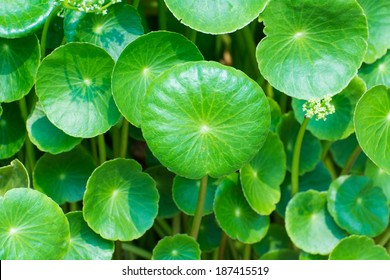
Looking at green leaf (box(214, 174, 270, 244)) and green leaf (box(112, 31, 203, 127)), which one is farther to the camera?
green leaf (box(214, 174, 270, 244))

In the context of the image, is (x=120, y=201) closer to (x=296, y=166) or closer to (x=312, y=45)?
(x=296, y=166)

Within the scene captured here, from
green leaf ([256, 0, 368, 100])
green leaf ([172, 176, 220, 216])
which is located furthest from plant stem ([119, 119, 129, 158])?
green leaf ([256, 0, 368, 100])

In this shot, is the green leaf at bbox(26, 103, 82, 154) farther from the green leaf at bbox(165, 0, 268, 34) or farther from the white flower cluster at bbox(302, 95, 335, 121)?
the white flower cluster at bbox(302, 95, 335, 121)

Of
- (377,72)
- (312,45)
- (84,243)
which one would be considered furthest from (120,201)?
(377,72)

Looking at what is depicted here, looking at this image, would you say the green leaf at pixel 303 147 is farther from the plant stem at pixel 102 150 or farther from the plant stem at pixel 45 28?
the plant stem at pixel 45 28

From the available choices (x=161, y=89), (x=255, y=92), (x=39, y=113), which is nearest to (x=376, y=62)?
(x=255, y=92)

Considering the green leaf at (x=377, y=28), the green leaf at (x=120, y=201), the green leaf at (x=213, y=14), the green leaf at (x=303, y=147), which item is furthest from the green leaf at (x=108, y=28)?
the green leaf at (x=377, y=28)

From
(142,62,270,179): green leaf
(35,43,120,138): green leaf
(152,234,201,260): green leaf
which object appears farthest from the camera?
(152,234,201,260): green leaf
